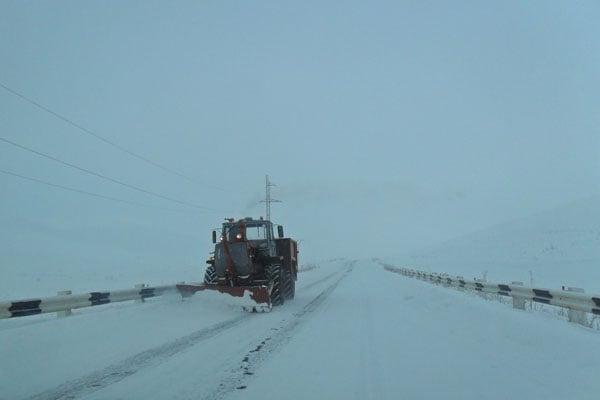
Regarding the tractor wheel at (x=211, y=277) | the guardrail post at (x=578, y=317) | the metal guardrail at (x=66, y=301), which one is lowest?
the guardrail post at (x=578, y=317)

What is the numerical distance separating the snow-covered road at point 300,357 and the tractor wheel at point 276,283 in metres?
2.70

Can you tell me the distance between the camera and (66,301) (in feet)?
38.8

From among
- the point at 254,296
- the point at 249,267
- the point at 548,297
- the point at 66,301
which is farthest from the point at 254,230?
the point at 548,297

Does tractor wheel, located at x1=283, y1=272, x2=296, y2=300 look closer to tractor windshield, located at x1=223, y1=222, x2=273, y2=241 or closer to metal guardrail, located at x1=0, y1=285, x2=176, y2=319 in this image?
tractor windshield, located at x1=223, y1=222, x2=273, y2=241

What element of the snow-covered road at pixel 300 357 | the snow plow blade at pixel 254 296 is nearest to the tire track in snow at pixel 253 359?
the snow-covered road at pixel 300 357

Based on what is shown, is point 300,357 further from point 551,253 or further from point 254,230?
point 551,253

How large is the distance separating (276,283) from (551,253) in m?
30.3

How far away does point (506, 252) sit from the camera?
48.9m

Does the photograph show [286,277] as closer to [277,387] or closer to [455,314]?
[455,314]

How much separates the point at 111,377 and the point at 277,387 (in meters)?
2.28

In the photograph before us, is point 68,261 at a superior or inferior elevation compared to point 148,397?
superior

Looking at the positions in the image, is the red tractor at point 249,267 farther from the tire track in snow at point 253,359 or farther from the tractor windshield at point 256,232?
the tire track in snow at point 253,359

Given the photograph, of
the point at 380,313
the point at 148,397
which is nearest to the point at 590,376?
the point at 148,397

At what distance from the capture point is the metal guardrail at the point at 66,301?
9819 mm
